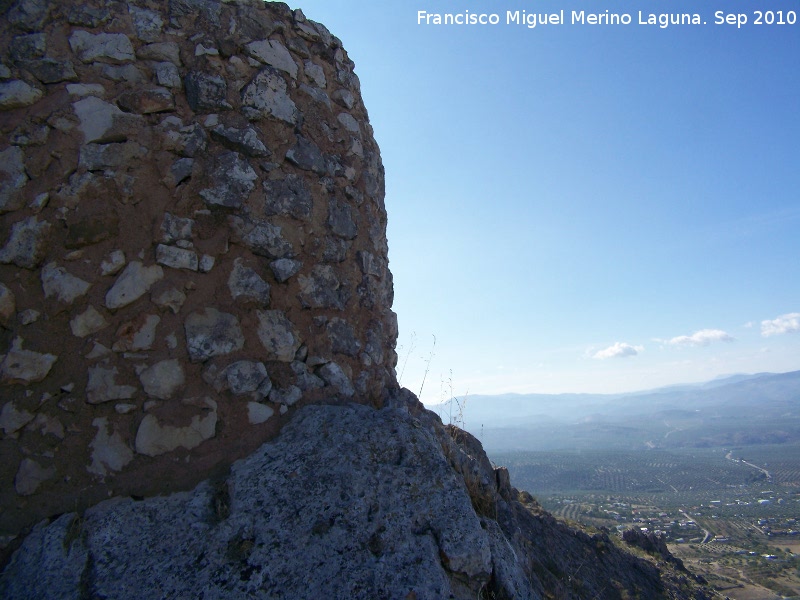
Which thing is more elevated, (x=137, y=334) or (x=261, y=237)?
(x=261, y=237)

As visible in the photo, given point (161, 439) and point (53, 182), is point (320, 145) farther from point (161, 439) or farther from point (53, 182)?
point (161, 439)

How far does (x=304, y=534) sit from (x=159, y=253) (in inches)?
67.7

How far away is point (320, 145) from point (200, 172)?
96 cm

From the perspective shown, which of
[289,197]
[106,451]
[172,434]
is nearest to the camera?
[106,451]

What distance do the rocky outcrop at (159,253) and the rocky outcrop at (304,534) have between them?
206 millimetres

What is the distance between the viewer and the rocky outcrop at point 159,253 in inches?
100

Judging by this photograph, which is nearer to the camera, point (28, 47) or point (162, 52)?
point (28, 47)

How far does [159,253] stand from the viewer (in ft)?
9.28

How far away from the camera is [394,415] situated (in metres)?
2.99

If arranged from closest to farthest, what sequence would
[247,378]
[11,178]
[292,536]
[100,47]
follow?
[292,536] → [11,178] → [247,378] → [100,47]

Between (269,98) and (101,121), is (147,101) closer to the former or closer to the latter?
(101,121)

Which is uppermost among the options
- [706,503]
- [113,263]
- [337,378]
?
[113,263]

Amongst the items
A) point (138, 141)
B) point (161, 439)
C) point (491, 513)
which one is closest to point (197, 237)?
point (138, 141)

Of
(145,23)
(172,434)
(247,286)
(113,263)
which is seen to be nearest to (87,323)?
(113,263)
